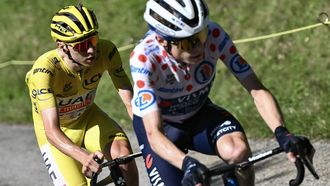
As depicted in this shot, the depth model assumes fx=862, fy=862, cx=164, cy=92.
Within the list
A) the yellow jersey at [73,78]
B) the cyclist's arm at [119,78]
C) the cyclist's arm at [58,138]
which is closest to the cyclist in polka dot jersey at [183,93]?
the cyclist's arm at [58,138]

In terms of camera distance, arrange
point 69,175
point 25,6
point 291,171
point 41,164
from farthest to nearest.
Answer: point 25,6 → point 41,164 → point 291,171 → point 69,175

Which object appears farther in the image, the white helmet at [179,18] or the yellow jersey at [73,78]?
the yellow jersey at [73,78]

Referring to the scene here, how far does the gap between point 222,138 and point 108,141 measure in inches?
55.3

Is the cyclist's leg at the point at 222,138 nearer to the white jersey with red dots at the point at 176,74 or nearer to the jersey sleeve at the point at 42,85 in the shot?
the white jersey with red dots at the point at 176,74

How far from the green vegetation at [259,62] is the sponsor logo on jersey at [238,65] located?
4.33 m

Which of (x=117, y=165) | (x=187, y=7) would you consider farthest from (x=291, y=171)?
(x=187, y=7)

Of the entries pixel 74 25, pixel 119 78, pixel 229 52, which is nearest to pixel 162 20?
pixel 229 52

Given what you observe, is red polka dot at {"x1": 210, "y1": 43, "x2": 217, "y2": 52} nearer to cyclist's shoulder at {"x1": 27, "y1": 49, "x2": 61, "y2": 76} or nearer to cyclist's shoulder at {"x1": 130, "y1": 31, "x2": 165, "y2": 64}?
cyclist's shoulder at {"x1": 130, "y1": 31, "x2": 165, "y2": 64}

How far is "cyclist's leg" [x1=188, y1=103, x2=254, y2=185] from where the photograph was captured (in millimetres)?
5324

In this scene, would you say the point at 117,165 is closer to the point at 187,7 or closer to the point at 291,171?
the point at 187,7

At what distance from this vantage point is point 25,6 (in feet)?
58.1

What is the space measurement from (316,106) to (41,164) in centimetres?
356

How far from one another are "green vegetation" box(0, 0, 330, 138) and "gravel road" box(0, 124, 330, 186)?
0.50 metres

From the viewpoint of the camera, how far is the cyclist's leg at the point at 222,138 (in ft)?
17.5
